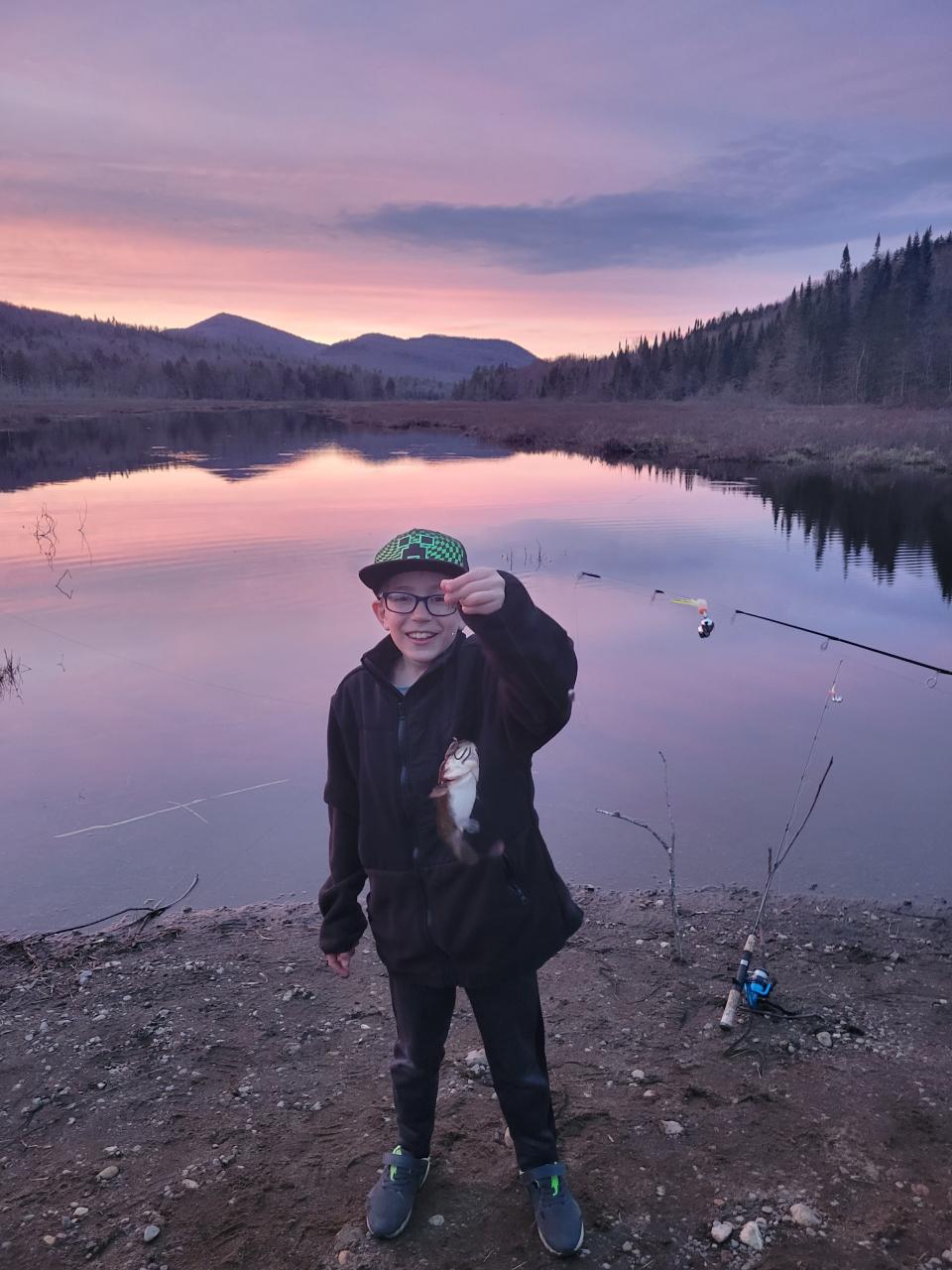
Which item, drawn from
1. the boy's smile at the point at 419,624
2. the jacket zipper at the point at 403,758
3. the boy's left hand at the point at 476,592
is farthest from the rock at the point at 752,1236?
the boy's left hand at the point at 476,592

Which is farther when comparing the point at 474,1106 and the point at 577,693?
the point at 577,693

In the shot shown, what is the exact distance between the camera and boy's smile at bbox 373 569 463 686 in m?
2.66

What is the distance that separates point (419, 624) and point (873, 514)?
23.1 meters

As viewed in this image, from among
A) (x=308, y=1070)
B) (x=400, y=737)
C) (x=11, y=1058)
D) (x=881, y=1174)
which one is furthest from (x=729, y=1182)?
(x=11, y=1058)

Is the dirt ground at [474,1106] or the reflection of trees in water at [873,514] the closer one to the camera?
the dirt ground at [474,1106]

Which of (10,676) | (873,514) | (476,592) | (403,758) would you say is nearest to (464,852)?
(403,758)

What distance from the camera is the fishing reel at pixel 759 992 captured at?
4012 mm

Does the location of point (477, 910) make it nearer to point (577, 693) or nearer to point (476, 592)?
point (476, 592)

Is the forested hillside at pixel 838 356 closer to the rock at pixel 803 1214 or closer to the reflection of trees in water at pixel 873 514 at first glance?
the reflection of trees in water at pixel 873 514

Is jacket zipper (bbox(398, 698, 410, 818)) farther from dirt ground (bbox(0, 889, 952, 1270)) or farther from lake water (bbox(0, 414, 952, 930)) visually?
lake water (bbox(0, 414, 952, 930))

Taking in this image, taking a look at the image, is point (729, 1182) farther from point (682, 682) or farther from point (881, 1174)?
point (682, 682)

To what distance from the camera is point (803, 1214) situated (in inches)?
113

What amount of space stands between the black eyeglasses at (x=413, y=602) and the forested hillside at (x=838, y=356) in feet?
259

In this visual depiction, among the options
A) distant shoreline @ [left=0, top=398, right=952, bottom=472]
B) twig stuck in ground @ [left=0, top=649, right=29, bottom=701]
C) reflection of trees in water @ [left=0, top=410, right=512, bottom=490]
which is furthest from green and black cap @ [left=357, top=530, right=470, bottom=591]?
distant shoreline @ [left=0, top=398, right=952, bottom=472]
